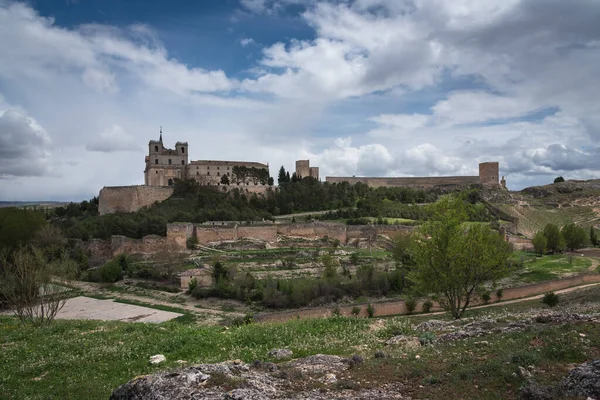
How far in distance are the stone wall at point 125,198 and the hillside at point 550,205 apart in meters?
56.1

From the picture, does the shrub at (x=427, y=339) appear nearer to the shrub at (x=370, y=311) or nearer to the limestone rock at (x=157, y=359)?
the limestone rock at (x=157, y=359)

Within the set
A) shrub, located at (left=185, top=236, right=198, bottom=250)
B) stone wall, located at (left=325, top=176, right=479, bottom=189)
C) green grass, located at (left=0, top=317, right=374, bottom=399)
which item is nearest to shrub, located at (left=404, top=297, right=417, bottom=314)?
green grass, located at (left=0, top=317, right=374, bottom=399)

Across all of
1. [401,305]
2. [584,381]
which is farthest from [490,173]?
[584,381]

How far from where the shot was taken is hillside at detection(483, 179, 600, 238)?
72863 millimetres

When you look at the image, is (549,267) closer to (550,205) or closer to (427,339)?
(427,339)

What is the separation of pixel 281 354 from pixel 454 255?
10.4 meters

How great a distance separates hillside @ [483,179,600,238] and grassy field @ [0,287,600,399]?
62.2 m

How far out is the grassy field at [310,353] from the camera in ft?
20.0

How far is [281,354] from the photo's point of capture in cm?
852

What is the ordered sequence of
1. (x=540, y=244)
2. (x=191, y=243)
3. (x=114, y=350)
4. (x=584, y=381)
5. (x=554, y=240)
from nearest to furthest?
(x=584, y=381)
(x=114, y=350)
(x=540, y=244)
(x=191, y=243)
(x=554, y=240)

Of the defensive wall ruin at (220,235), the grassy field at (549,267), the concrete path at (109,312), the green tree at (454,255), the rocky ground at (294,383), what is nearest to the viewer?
the rocky ground at (294,383)

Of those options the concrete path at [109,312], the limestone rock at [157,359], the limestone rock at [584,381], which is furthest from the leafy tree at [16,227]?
the limestone rock at [584,381]

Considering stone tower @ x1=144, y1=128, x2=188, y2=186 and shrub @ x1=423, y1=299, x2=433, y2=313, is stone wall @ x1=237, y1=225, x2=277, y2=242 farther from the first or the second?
shrub @ x1=423, y1=299, x2=433, y2=313

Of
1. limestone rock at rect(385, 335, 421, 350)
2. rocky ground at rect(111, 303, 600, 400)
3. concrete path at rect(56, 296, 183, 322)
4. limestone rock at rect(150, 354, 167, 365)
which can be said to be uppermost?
rocky ground at rect(111, 303, 600, 400)
